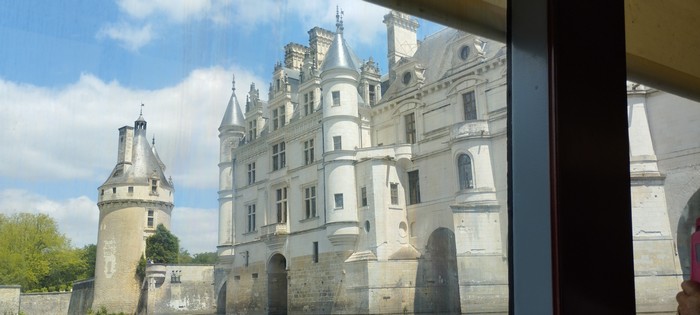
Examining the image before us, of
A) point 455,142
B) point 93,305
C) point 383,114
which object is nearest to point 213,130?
point 93,305

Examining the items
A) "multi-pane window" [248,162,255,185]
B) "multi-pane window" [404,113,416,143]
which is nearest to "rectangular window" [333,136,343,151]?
"multi-pane window" [404,113,416,143]

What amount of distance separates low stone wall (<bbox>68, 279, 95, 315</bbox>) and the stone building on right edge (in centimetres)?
215

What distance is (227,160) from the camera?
1.19 metres

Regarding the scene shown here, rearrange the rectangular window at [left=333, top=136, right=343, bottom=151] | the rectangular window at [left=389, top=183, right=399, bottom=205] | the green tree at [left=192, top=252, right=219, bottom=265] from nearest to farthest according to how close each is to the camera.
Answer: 1. the green tree at [left=192, top=252, right=219, bottom=265]
2. the rectangular window at [left=333, top=136, right=343, bottom=151]
3. the rectangular window at [left=389, top=183, right=399, bottom=205]

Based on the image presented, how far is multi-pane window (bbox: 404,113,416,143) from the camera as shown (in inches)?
167

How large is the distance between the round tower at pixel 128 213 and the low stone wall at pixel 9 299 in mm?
106

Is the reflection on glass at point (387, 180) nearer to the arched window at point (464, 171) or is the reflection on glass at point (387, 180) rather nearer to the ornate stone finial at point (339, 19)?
the arched window at point (464, 171)

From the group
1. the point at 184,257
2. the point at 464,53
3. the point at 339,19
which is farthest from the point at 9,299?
the point at 464,53

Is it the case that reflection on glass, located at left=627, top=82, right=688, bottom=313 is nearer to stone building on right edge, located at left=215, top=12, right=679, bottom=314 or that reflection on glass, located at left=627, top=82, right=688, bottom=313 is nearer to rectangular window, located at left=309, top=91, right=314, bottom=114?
stone building on right edge, located at left=215, top=12, right=679, bottom=314

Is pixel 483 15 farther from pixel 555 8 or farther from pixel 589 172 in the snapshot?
pixel 589 172

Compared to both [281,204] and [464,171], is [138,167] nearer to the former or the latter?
[281,204]

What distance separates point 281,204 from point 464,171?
1411 millimetres

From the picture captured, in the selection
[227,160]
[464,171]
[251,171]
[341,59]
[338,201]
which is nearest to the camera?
[227,160]

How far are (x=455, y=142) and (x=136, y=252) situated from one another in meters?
2.85
